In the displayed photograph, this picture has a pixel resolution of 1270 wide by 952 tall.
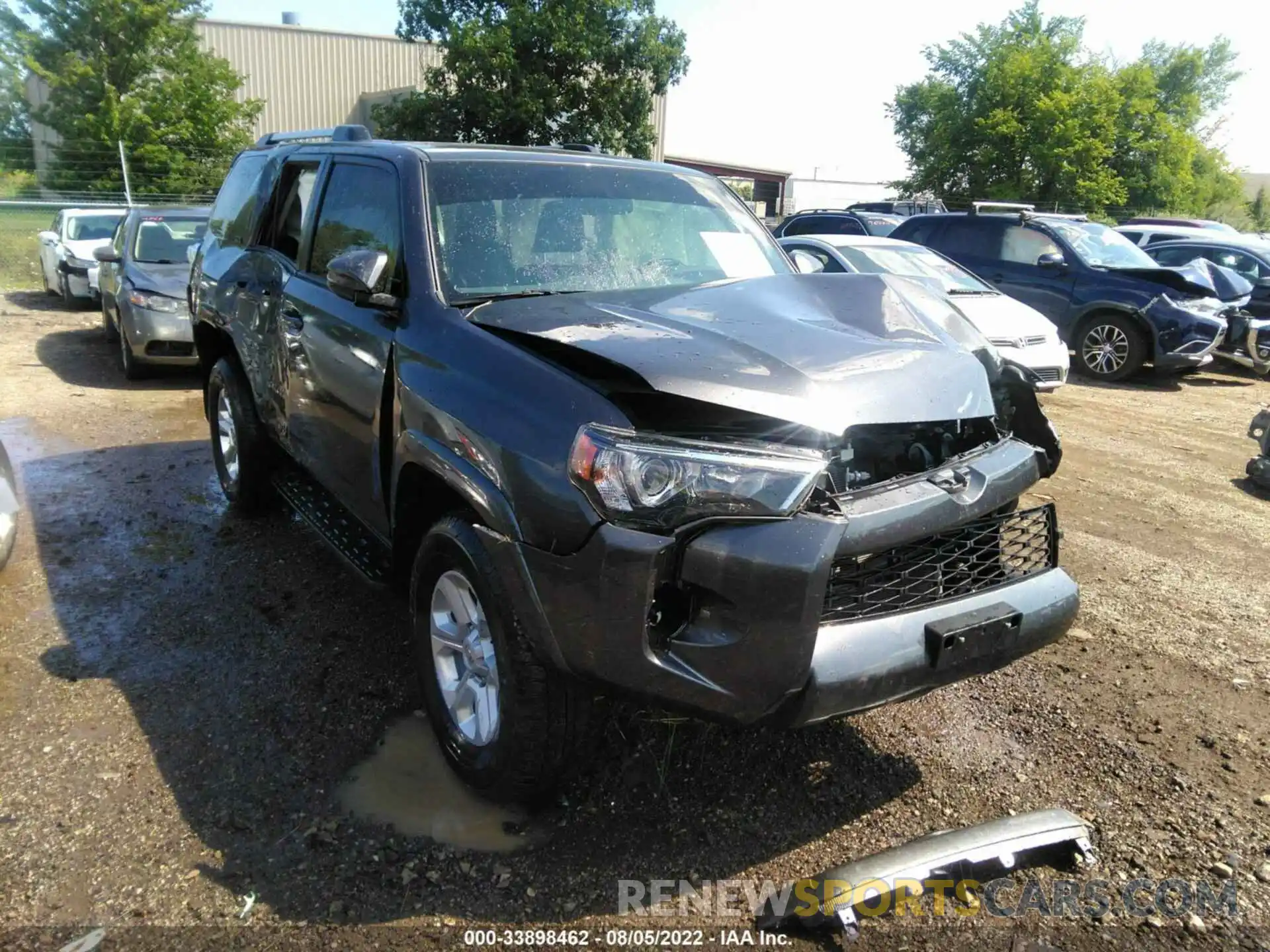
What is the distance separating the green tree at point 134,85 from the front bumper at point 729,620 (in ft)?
86.8

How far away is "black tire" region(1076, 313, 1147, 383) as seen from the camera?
36.2ft

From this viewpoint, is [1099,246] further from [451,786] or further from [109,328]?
[109,328]

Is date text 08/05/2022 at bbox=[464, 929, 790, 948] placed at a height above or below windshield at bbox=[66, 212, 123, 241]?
below

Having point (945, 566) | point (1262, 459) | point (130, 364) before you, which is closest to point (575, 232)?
point (945, 566)

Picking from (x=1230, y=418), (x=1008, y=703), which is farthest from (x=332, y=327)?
(x=1230, y=418)

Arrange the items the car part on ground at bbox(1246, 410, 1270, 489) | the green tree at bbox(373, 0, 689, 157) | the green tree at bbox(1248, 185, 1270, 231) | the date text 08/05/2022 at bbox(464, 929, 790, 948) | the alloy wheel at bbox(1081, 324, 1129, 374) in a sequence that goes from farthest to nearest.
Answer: the green tree at bbox(1248, 185, 1270, 231), the green tree at bbox(373, 0, 689, 157), the alloy wheel at bbox(1081, 324, 1129, 374), the car part on ground at bbox(1246, 410, 1270, 489), the date text 08/05/2022 at bbox(464, 929, 790, 948)

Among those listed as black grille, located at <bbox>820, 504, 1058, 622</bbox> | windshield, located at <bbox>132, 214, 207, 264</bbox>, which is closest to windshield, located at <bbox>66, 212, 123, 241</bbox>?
windshield, located at <bbox>132, 214, 207, 264</bbox>

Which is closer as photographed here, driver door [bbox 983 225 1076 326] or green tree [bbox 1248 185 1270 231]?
driver door [bbox 983 225 1076 326]

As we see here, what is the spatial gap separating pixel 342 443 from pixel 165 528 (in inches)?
86.4

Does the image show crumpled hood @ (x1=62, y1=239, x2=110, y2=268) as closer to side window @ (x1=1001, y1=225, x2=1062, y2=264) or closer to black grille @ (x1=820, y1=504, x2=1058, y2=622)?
side window @ (x1=1001, y1=225, x2=1062, y2=264)

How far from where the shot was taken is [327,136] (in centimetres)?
490

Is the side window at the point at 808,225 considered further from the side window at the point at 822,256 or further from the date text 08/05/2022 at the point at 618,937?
the date text 08/05/2022 at the point at 618,937

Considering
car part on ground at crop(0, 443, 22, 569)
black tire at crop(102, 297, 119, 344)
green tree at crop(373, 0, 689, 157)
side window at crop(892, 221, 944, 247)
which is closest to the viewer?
Answer: car part on ground at crop(0, 443, 22, 569)

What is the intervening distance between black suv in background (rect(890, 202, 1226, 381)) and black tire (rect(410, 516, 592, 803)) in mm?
10506
